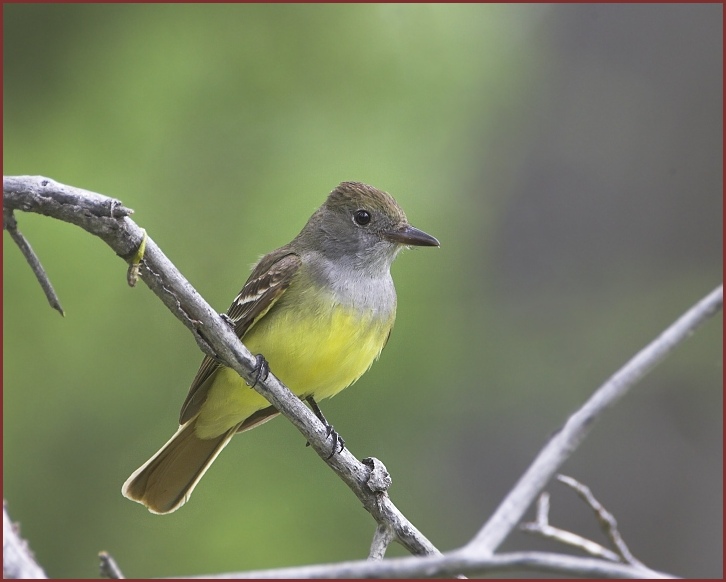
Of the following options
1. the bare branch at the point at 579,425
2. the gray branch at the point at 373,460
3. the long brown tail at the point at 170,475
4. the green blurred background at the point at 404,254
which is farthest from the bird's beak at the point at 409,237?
the bare branch at the point at 579,425

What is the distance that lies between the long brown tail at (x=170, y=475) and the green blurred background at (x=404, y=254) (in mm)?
1757

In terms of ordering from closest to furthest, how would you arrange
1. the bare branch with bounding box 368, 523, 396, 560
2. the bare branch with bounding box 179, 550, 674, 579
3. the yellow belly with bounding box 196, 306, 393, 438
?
the bare branch with bounding box 179, 550, 674, 579, the bare branch with bounding box 368, 523, 396, 560, the yellow belly with bounding box 196, 306, 393, 438

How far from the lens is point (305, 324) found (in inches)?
163

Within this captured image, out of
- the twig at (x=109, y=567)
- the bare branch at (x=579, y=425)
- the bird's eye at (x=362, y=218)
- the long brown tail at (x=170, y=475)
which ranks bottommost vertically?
the long brown tail at (x=170, y=475)

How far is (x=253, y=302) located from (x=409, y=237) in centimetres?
81

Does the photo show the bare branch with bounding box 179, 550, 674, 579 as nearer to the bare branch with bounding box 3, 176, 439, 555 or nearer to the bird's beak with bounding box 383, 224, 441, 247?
the bare branch with bounding box 3, 176, 439, 555

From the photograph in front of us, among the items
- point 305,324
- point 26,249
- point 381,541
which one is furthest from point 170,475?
point 26,249

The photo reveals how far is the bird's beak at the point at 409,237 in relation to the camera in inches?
180

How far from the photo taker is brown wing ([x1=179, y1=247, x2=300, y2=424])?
424 centimetres

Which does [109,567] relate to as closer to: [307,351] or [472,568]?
[472,568]

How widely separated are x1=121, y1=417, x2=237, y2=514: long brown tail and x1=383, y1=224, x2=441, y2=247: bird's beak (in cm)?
121

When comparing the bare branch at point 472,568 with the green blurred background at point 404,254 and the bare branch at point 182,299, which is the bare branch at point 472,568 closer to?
the bare branch at point 182,299

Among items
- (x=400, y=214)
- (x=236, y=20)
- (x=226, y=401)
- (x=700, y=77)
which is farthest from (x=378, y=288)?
(x=700, y=77)

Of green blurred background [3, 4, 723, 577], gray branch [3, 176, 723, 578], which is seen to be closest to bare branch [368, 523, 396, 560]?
gray branch [3, 176, 723, 578]
